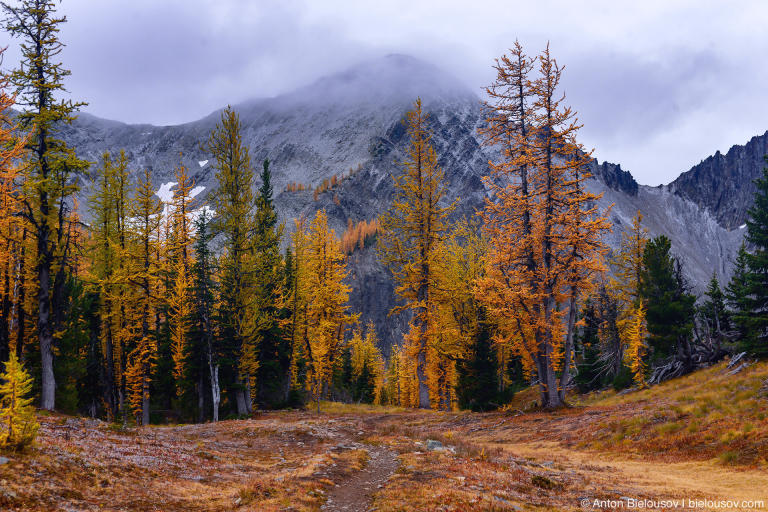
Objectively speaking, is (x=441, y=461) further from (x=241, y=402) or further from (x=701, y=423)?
(x=241, y=402)

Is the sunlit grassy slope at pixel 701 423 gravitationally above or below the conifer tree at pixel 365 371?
above

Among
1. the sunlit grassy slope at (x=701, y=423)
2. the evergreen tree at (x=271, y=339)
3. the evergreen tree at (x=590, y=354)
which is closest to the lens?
the sunlit grassy slope at (x=701, y=423)

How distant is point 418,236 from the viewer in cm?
3127

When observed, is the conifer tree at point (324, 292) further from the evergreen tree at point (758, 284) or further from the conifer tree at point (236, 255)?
the evergreen tree at point (758, 284)

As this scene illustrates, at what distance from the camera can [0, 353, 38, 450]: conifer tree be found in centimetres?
792

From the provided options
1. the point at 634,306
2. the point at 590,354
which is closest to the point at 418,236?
the point at 634,306

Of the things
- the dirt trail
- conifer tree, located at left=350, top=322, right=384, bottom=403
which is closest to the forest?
the dirt trail

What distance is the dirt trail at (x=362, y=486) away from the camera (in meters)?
9.13

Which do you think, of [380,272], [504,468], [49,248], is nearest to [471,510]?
[504,468]

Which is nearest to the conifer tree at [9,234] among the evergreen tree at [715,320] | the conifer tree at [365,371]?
the evergreen tree at [715,320]

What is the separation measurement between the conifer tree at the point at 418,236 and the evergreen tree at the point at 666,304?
16.6 meters

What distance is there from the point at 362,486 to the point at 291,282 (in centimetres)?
3045

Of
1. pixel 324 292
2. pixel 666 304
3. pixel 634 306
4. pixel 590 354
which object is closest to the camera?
pixel 666 304

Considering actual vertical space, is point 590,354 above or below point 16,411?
below
